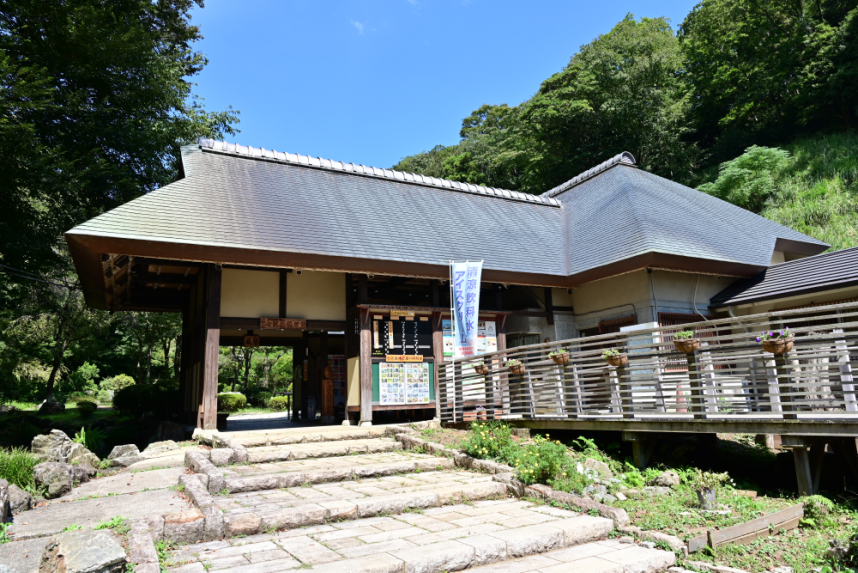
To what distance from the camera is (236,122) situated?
68.1 ft

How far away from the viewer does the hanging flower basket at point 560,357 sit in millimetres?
8914

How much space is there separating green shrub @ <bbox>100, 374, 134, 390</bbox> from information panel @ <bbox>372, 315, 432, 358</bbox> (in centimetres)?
2292

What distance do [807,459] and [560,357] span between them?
138 inches

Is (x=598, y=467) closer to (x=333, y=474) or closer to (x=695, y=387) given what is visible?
A: (x=695, y=387)

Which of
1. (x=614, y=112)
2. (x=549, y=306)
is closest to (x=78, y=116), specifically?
(x=549, y=306)

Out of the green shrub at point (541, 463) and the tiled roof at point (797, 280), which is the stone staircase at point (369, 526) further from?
the tiled roof at point (797, 280)

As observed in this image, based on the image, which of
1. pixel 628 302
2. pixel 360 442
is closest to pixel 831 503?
pixel 360 442

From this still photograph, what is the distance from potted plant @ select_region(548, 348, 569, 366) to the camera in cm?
891

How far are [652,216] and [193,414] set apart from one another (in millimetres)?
12165

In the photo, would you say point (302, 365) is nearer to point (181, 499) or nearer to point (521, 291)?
point (521, 291)

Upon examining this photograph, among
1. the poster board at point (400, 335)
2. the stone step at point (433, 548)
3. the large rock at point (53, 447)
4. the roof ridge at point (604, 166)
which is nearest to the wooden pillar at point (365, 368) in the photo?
the poster board at point (400, 335)

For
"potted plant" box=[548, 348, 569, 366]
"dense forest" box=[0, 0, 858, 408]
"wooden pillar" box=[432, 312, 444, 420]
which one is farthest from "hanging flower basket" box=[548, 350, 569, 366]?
"dense forest" box=[0, 0, 858, 408]

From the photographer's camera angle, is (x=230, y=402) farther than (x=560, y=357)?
Yes

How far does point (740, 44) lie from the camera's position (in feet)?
102
